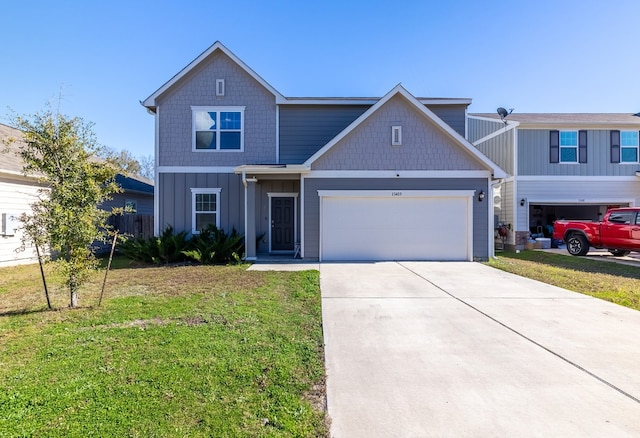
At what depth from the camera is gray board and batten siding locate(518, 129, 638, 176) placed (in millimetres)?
14836

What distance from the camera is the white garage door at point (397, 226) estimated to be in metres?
11.2

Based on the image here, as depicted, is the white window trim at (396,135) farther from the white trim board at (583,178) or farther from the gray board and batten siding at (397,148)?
the white trim board at (583,178)

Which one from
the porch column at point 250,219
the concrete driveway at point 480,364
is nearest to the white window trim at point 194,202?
the porch column at point 250,219

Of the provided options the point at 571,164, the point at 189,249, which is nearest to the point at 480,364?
the point at 189,249

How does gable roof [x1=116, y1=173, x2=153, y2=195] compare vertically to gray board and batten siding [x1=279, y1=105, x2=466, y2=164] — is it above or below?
below

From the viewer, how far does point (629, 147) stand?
15.0 meters

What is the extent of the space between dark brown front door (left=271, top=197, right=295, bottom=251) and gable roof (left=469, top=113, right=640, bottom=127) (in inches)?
427

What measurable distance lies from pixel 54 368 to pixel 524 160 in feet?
55.6

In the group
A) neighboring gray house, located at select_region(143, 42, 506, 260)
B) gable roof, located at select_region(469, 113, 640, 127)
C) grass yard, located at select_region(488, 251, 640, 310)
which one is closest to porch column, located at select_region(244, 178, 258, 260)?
neighboring gray house, located at select_region(143, 42, 506, 260)

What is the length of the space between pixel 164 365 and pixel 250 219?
7.66 m

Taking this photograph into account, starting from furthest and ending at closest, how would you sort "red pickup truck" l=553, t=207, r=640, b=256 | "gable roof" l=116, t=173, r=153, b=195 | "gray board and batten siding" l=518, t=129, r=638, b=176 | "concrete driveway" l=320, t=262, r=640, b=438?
"gable roof" l=116, t=173, r=153, b=195
"gray board and batten siding" l=518, t=129, r=638, b=176
"red pickup truck" l=553, t=207, r=640, b=256
"concrete driveway" l=320, t=262, r=640, b=438

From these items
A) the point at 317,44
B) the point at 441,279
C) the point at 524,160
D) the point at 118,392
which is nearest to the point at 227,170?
the point at 317,44

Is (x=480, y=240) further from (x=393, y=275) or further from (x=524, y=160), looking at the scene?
(x=524, y=160)

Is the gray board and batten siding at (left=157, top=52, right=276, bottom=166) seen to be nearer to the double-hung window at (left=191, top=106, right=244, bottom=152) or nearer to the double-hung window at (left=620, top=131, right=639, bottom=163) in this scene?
the double-hung window at (left=191, top=106, right=244, bottom=152)
